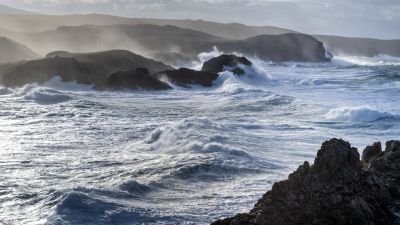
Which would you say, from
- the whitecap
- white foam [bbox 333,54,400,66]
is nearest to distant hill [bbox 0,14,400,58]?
white foam [bbox 333,54,400,66]

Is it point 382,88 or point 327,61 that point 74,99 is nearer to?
point 382,88

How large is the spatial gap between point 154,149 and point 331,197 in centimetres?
1020

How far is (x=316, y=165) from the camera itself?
832cm

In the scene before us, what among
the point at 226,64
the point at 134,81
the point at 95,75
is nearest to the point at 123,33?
the point at 226,64

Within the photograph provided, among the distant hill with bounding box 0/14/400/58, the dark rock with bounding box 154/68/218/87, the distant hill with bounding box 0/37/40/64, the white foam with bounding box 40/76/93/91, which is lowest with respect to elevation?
the white foam with bounding box 40/76/93/91

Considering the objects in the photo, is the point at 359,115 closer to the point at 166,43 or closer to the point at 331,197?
the point at 331,197

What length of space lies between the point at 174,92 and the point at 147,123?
1548 cm

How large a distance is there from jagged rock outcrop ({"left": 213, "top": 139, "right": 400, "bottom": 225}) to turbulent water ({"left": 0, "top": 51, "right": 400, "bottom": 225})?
2920mm

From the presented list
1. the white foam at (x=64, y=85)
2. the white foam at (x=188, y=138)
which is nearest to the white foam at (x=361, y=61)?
the white foam at (x=64, y=85)

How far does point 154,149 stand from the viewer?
57.8 ft

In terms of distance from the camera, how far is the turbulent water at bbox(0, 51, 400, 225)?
11062mm

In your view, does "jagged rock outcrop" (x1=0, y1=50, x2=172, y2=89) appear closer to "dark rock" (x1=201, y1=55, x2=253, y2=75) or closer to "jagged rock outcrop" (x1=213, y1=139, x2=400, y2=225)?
"dark rock" (x1=201, y1=55, x2=253, y2=75)

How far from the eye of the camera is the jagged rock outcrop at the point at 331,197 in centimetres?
764

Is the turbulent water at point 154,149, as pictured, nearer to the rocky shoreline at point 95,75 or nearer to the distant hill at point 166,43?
the rocky shoreline at point 95,75
